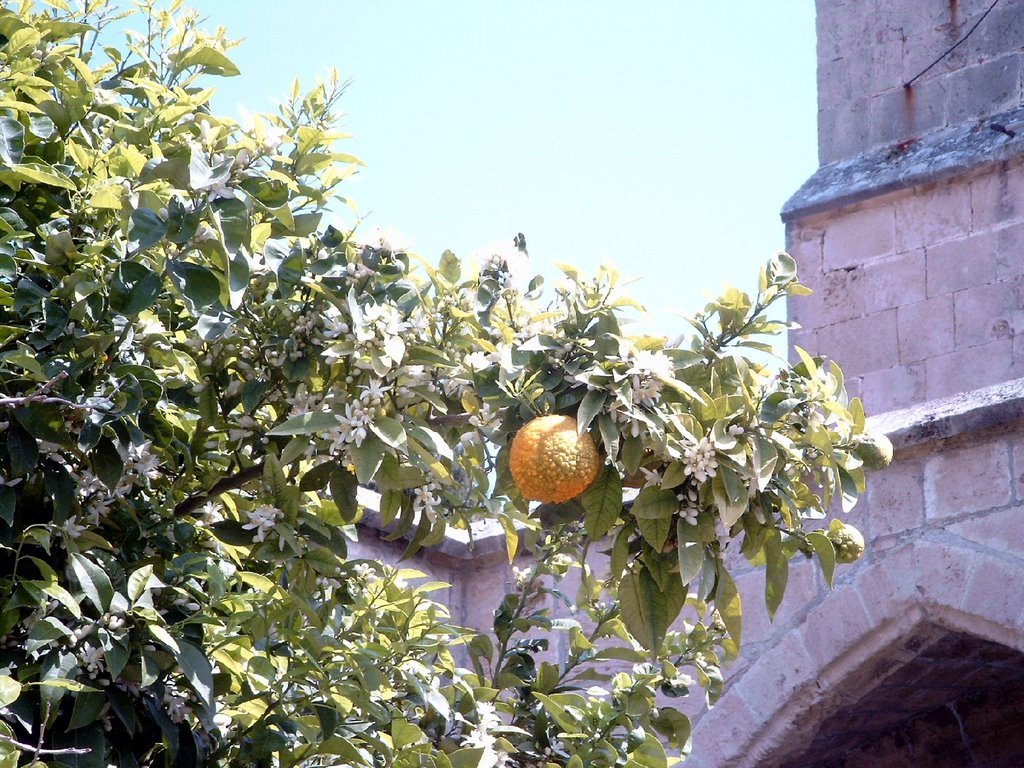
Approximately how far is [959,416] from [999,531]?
1.20ft

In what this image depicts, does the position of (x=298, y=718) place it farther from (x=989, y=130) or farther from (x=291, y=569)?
(x=989, y=130)

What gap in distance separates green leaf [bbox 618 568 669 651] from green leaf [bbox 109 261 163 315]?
0.79 meters

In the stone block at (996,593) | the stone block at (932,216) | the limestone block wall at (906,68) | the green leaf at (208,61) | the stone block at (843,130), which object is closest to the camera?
the green leaf at (208,61)

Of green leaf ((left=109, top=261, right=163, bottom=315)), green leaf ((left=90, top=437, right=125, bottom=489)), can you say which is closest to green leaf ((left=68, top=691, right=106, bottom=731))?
green leaf ((left=90, top=437, right=125, bottom=489))

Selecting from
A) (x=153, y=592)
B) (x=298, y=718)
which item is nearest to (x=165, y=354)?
(x=153, y=592)

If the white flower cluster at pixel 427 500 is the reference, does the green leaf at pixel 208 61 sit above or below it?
above

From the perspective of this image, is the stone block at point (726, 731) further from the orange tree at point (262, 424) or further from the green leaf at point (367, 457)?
the green leaf at point (367, 457)

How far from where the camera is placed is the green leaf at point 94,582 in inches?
77.7

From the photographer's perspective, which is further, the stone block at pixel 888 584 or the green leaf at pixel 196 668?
the stone block at pixel 888 584

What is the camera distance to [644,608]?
Result: 6.77 feet

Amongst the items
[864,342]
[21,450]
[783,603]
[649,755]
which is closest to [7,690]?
[21,450]

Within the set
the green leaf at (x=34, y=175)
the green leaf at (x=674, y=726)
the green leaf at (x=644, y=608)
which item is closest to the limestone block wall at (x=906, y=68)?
the green leaf at (x=674, y=726)

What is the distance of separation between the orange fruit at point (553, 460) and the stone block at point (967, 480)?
110 inches

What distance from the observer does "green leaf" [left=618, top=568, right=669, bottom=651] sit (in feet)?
6.75
